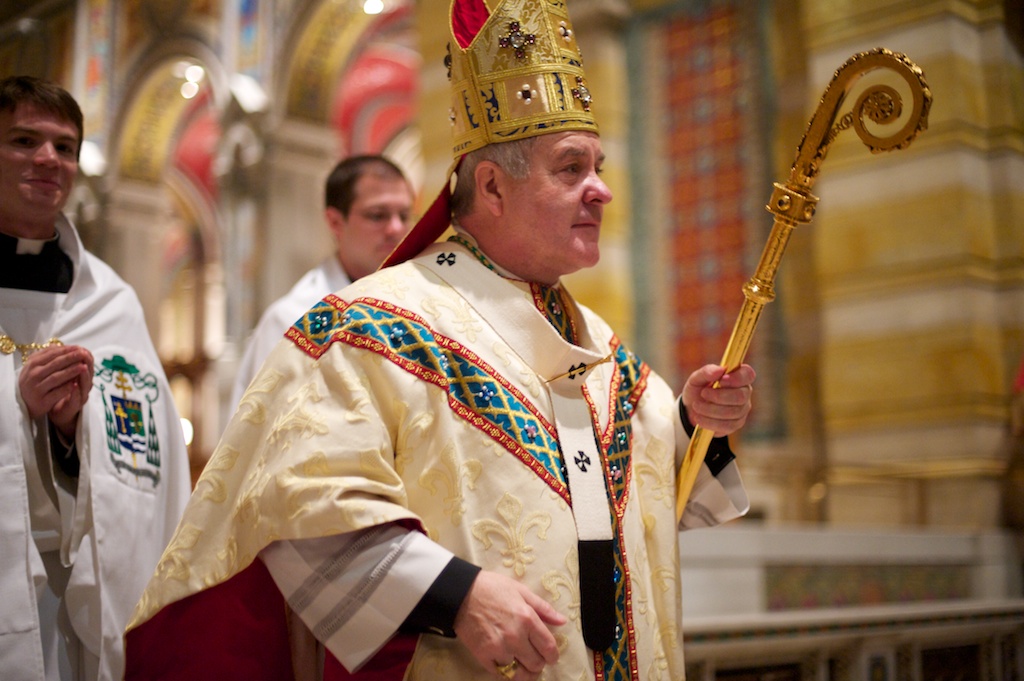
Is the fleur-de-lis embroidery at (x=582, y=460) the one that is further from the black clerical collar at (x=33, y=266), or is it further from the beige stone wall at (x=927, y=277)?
the beige stone wall at (x=927, y=277)

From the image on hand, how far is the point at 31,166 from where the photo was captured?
7.01ft

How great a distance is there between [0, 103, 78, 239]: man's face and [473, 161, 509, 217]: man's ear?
946 mm

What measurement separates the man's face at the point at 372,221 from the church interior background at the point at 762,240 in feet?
2.37

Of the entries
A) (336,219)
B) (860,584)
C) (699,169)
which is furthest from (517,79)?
(699,169)

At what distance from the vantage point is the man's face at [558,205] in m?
1.80

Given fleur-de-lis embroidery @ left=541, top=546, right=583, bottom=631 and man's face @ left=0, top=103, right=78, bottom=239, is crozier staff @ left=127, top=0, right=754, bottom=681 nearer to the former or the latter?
fleur-de-lis embroidery @ left=541, top=546, right=583, bottom=631

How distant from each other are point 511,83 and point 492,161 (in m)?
0.14

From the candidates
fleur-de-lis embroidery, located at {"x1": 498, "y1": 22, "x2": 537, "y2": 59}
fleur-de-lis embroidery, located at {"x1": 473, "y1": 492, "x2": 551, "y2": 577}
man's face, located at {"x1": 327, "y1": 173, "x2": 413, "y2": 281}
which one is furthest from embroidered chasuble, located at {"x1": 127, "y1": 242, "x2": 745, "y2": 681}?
man's face, located at {"x1": 327, "y1": 173, "x2": 413, "y2": 281}

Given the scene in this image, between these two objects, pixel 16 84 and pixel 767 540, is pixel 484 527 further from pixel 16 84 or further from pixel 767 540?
pixel 767 540

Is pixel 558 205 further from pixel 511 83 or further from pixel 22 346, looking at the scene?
pixel 22 346

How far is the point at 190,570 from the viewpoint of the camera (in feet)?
5.11

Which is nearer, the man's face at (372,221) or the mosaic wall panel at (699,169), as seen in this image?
the man's face at (372,221)

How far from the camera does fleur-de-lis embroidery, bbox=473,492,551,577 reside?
1.60 m

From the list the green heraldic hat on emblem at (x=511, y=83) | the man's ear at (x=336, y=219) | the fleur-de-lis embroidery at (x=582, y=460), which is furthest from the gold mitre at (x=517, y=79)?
the man's ear at (x=336, y=219)
